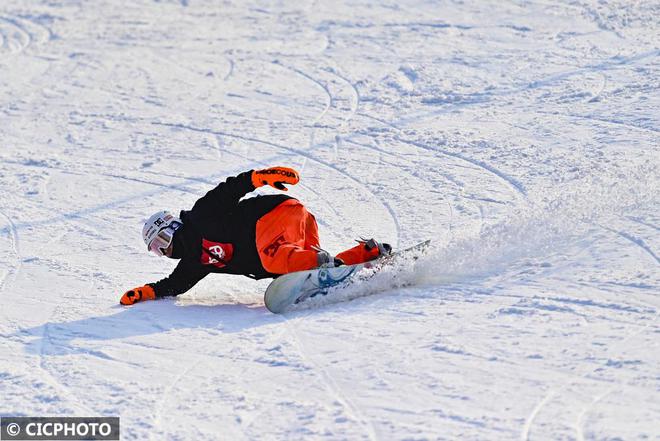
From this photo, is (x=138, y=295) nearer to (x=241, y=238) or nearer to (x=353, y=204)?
(x=241, y=238)

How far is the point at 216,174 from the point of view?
9.35 m

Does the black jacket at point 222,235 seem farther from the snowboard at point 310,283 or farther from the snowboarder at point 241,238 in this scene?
the snowboard at point 310,283

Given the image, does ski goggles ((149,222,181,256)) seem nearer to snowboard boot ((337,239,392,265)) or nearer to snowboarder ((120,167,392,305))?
snowboarder ((120,167,392,305))

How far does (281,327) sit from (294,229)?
29.4 inches

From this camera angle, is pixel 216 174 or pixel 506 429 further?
pixel 216 174

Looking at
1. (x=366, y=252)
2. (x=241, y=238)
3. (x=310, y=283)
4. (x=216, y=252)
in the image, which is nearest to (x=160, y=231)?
(x=216, y=252)

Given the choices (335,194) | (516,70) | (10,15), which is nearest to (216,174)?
(335,194)

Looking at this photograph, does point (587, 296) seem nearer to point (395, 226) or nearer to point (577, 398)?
point (577, 398)

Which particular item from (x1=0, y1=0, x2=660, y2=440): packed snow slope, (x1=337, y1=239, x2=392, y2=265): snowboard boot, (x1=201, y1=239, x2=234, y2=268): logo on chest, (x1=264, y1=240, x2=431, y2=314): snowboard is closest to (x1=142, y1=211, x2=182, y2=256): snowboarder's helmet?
(x1=201, y1=239, x2=234, y2=268): logo on chest

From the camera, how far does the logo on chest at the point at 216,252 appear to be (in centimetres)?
638

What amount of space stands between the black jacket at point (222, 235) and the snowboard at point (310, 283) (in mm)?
362

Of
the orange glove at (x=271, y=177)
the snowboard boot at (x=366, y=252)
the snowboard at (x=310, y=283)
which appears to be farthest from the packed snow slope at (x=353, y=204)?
the orange glove at (x=271, y=177)

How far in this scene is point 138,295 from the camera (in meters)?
6.51

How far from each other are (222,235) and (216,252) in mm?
120
